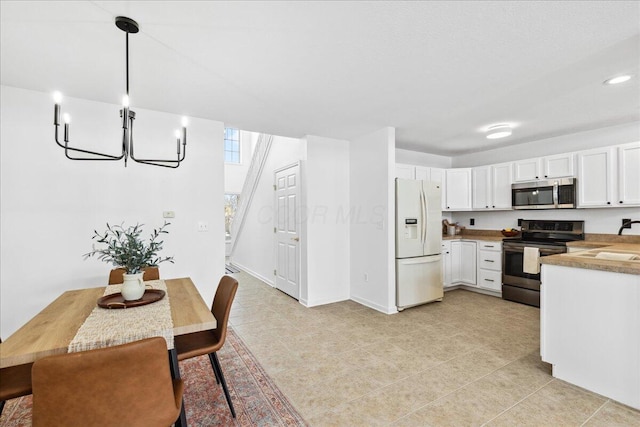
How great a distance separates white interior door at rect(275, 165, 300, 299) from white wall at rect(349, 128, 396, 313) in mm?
846

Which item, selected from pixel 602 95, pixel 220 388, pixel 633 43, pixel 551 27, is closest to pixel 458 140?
pixel 602 95

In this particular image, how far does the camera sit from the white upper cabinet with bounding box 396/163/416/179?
4590mm

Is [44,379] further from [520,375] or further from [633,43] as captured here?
[633,43]

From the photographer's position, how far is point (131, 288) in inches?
73.9

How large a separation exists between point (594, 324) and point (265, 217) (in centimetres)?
472

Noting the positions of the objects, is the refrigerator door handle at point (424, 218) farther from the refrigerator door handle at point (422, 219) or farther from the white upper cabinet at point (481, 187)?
the white upper cabinet at point (481, 187)

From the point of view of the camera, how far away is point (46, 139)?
9.15ft

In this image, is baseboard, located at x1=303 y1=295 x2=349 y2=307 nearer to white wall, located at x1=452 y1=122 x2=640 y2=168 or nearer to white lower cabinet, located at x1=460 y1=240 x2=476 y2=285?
white lower cabinet, located at x1=460 y1=240 x2=476 y2=285

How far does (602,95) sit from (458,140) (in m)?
1.88

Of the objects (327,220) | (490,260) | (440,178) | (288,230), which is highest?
(440,178)

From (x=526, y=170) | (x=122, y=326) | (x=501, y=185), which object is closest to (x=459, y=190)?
(x=501, y=185)

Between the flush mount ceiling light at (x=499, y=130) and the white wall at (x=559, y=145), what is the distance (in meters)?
1.00

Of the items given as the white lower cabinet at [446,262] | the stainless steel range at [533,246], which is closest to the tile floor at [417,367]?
the stainless steel range at [533,246]

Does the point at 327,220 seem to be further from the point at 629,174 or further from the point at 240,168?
the point at 240,168
